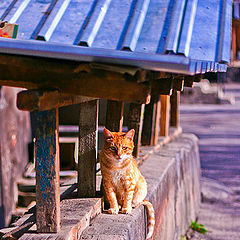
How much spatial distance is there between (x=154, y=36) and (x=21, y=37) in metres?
0.88

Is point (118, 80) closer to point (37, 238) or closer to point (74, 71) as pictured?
point (74, 71)

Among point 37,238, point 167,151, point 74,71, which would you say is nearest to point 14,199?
point 167,151

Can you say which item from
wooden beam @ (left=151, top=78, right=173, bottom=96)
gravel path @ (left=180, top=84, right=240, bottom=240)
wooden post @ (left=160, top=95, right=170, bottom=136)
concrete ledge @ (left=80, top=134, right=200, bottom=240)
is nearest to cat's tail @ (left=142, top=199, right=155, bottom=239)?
concrete ledge @ (left=80, top=134, right=200, bottom=240)

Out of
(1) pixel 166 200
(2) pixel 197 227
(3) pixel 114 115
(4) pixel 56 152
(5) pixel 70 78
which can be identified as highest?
(5) pixel 70 78

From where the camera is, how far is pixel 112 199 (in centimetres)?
330

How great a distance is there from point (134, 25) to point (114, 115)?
2.65 feet

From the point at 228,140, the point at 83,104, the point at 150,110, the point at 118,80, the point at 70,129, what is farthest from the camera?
the point at 228,140

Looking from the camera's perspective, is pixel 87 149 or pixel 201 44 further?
pixel 87 149

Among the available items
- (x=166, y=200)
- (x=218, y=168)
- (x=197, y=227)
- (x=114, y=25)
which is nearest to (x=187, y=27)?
(x=114, y=25)

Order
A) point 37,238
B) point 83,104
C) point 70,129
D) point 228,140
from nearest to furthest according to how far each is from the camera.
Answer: point 37,238
point 83,104
point 70,129
point 228,140

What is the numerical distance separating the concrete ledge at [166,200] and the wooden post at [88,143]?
0.31 meters

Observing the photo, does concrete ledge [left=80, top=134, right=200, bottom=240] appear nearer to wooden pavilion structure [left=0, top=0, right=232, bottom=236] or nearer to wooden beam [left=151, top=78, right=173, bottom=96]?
wooden pavilion structure [left=0, top=0, right=232, bottom=236]

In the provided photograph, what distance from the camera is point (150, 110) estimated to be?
5629 millimetres

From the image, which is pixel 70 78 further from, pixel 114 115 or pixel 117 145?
pixel 114 115
